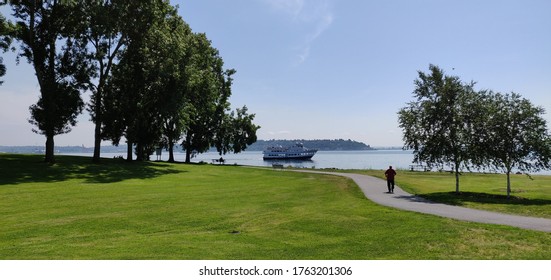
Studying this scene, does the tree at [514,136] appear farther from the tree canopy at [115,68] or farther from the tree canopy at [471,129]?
the tree canopy at [115,68]

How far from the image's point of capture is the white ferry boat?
157 meters

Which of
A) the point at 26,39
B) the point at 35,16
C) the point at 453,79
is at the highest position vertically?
the point at 35,16

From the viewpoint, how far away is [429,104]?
28312 mm

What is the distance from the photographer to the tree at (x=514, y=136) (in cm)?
2527

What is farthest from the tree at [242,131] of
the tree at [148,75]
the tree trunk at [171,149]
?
the tree at [148,75]

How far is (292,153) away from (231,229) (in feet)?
484

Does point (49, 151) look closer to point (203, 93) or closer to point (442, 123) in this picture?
point (203, 93)

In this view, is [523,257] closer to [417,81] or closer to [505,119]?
[505,119]

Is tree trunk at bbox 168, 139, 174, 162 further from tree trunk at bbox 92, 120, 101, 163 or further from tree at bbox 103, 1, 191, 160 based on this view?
tree trunk at bbox 92, 120, 101, 163

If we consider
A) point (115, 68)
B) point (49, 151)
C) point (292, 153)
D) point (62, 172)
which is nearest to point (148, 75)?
point (115, 68)

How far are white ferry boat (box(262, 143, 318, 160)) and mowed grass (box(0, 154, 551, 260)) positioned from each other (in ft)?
436

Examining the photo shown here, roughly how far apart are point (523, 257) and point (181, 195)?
18478 millimetres

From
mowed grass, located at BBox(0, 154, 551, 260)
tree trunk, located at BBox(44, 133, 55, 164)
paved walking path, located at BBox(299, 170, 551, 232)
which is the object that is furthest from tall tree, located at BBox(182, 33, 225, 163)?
paved walking path, located at BBox(299, 170, 551, 232)
